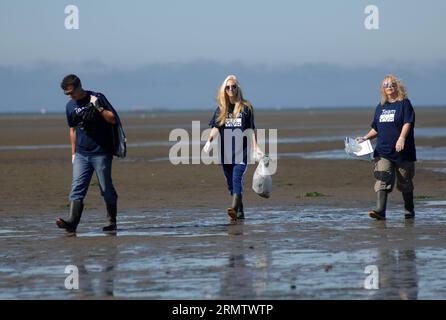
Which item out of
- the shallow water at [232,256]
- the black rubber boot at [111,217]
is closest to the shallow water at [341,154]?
the shallow water at [232,256]

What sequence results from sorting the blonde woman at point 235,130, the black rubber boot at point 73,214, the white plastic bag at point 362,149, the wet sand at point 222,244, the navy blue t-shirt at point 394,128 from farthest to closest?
the white plastic bag at point 362,149 → the blonde woman at point 235,130 → the navy blue t-shirt at point 394,128 → the black rubber boot at point 73,214 → the wet sand at point 222,244

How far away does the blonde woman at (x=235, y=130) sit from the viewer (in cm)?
1452

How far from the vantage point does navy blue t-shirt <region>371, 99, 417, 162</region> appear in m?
14.0

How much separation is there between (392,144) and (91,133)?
385 centimetres

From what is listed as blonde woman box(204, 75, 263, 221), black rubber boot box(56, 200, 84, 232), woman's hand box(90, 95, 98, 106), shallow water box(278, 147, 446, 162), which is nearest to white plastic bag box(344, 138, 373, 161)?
blonde woman box(204, 75, 263, 221)

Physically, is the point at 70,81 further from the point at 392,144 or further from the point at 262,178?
the point at 392,144

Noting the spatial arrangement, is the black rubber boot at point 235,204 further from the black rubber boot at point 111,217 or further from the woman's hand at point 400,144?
the woman's hand at point 400,144

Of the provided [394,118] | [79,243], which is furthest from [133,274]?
[394,118]

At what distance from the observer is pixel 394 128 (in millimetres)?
14109

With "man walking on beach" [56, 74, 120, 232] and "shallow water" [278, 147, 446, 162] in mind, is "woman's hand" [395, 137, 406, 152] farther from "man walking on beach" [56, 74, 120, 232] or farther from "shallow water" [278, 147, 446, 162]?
"shallow water" [278, 147, 446, 162]

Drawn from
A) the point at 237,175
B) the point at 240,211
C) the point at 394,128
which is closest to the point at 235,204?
the point at 240,211

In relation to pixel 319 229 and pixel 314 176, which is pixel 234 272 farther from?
pixel 314 176

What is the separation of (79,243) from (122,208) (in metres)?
4.66

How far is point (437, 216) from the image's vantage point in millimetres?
14648
